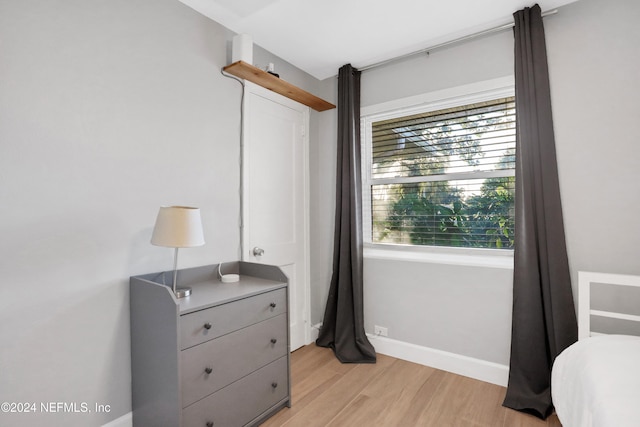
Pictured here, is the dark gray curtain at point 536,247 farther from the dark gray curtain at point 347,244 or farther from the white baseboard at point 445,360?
the dark gray curtain at point 347,244

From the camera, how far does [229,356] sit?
64.9 inches

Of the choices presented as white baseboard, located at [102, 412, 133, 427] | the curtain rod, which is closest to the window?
the curtain rod

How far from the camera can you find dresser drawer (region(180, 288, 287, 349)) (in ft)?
4.84

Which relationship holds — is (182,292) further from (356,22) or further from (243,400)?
(356,22)

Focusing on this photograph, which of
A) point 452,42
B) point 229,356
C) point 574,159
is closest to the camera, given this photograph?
point 229,356

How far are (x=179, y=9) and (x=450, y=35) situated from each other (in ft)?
6.05

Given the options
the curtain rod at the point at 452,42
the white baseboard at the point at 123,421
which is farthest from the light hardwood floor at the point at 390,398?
the curtain rod at the point at 452,42

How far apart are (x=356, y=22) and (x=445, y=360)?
2.51 m

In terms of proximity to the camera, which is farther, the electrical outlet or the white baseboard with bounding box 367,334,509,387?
the electrical outlet

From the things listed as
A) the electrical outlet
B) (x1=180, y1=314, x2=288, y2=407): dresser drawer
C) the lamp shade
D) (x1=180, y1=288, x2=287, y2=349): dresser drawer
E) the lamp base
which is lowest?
the electrical outlet

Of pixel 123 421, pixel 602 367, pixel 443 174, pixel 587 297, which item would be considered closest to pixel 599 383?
pixel 602 367

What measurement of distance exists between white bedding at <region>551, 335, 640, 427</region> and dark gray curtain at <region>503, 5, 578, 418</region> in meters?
0.37

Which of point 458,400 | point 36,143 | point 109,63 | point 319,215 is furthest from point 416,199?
point 36,143

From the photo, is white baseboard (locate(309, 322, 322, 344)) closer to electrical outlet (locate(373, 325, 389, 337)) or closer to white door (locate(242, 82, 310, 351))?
white door (locate(242, 82, 310, 351))
